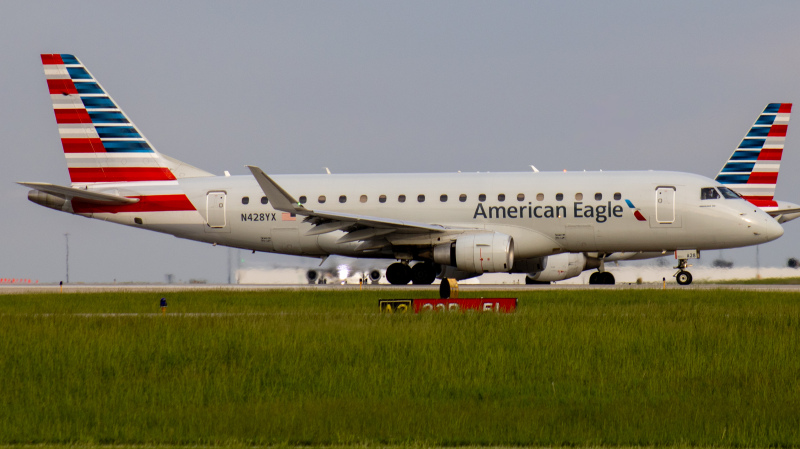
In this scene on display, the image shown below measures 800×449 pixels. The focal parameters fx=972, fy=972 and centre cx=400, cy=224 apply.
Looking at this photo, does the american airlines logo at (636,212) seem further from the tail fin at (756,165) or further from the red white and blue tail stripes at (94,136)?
the tail fin at (756,165)

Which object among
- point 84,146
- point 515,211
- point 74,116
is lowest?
point 515,211

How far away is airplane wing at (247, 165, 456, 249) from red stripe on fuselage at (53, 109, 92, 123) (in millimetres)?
9949

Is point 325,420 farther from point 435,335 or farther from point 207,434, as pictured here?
point 435,335

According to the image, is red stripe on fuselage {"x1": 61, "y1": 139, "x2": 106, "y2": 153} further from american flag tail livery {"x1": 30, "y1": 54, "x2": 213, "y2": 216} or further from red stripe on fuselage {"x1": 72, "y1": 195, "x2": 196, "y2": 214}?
red stripe on fuselage {"x1": 72, "y1": 195, "x2": 196, "y2": 214}

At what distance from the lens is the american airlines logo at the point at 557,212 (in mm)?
32719

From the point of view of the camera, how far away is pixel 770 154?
48500 millimetres

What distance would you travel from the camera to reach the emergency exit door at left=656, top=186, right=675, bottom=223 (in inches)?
1283

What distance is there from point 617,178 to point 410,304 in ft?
48.7

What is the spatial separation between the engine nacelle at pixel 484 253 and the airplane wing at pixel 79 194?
12.9 meters

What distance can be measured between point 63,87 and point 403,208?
1425cm

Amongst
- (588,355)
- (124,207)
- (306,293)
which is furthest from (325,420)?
(124,207)

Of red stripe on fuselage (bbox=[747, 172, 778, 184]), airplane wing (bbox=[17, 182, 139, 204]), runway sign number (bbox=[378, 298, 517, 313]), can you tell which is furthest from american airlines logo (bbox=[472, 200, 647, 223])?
red stripe on fuselage (bbox=[747, 172, 778, 184])

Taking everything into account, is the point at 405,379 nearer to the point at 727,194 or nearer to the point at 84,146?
the point at 727,194

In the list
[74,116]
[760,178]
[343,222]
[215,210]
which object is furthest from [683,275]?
[74,116]
